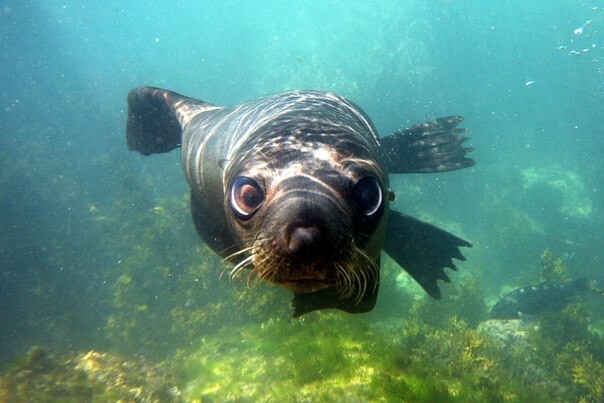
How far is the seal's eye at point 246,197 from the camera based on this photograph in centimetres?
175

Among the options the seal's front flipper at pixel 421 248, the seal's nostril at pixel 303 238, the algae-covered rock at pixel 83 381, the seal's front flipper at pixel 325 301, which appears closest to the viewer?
the seal's nostril at pixel 303 238

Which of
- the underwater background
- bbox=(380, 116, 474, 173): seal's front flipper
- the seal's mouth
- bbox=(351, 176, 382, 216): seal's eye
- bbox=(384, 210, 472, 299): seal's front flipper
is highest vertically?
bbox=(351, 176, 382, 216): seal's eye

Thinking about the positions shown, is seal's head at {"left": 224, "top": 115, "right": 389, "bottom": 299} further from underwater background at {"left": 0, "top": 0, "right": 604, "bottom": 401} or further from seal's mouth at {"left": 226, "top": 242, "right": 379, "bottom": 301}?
underwater background at {"left": 0, "top": 0, "right": 604, "bottom": 401}

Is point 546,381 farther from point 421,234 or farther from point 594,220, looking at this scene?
point 594,220

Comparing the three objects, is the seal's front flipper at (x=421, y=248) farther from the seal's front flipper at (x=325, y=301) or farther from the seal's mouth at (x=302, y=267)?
the seal's mouth at (x=302, y=267)

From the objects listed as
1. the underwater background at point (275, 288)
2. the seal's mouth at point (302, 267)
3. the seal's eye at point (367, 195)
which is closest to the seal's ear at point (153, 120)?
the underwater background at point (275, 288)

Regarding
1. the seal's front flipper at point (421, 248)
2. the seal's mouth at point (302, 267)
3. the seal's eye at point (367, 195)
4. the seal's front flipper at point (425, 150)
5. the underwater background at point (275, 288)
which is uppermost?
the seal's eye at point (367, 195)

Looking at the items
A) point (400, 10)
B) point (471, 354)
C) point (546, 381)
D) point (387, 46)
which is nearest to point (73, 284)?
point (471, 354)

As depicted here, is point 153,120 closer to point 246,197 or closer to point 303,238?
point 246,197

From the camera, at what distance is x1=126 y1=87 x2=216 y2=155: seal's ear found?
201 inches

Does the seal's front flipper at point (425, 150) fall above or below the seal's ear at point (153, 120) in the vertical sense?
below

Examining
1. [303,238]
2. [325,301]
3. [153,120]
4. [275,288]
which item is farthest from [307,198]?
[275,288]

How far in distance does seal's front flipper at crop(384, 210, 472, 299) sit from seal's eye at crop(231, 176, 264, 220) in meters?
2.45

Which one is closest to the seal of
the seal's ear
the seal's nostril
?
the seal's nostril
